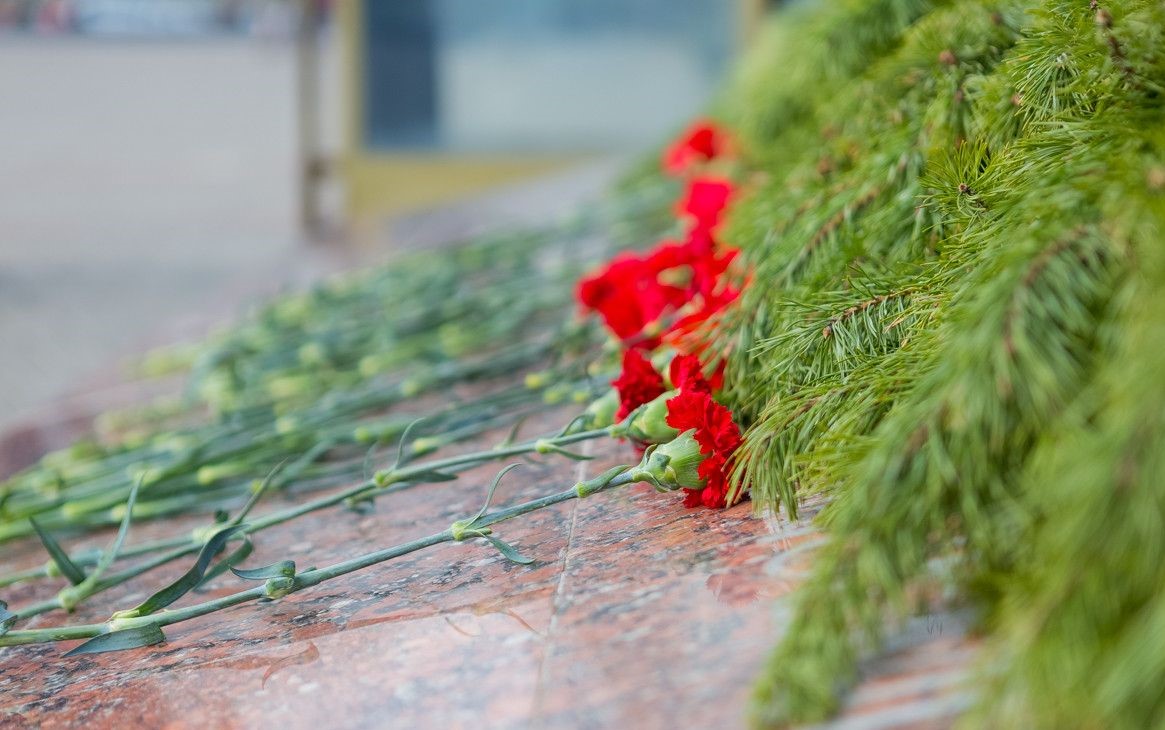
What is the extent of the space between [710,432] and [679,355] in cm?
9

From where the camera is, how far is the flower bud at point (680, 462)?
590 mm

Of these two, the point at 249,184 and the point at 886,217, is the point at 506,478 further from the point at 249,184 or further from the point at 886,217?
the point at 249,184

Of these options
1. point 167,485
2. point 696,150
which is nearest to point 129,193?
point 696,150

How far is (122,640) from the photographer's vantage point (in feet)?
2.05

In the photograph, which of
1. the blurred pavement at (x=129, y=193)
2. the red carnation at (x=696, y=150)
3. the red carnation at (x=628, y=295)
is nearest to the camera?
the red carnation at (x=628, y=295)

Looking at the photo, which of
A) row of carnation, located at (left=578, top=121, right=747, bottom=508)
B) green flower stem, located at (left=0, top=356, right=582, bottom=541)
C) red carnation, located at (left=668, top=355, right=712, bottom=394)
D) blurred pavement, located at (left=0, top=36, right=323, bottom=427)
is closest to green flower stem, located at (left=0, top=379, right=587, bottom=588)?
green flower stem, located at (left=0, top=356, right=582, bottom=541)

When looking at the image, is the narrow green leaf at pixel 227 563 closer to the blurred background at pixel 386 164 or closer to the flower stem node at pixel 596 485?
the flower stem node at pixel 596 485

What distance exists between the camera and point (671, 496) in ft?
2.10

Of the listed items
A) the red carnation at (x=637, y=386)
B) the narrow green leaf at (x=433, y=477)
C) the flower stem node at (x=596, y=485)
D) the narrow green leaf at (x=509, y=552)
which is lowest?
the narrow green leaf at (x=509, y=552)


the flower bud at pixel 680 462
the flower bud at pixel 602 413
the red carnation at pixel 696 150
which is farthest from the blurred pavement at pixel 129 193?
the flower bud at pixel 680 462

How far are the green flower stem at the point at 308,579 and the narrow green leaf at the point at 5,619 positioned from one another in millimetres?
20

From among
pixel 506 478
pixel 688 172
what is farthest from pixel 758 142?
pixel 506 478

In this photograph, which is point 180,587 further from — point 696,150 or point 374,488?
point 696,150

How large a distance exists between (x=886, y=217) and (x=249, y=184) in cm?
546
